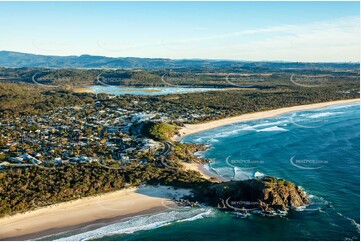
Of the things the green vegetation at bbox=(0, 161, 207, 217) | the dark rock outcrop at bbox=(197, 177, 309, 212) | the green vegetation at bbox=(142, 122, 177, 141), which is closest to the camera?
the dark rock outcrop at bbox=(197, 177, 309, 212)

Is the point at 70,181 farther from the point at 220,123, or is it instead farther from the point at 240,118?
the point at 240,118

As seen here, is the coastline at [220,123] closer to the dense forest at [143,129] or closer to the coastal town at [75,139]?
the dense forest at [143,129]

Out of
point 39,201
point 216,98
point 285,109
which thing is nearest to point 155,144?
point 39,201

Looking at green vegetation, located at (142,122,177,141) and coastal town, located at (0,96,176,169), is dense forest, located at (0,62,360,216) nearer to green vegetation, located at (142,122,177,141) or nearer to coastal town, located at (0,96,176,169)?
green vegetation, located at (142,122,177,141)

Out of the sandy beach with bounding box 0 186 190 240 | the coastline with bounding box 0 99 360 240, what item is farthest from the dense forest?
the sandy beach with bounding box 0 186 190 240

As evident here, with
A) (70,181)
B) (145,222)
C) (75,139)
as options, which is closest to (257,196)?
(145,222)
